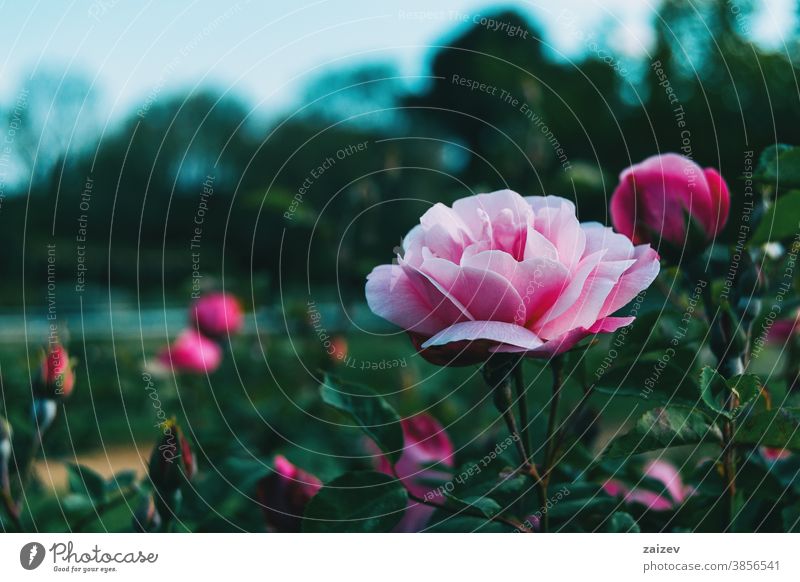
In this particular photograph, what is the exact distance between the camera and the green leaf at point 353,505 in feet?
1.29

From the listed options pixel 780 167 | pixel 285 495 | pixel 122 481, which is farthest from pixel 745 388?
pixel 122 481

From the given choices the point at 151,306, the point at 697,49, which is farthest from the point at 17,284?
the point at 697,49

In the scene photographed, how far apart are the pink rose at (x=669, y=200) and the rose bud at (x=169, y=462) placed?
0.28m

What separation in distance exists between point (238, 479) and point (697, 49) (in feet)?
2.94

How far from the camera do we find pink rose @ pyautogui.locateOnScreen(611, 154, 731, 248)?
16.3 inches

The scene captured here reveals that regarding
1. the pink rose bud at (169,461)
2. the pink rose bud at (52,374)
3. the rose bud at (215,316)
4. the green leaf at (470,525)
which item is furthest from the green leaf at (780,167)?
the rose bud at (215,316)

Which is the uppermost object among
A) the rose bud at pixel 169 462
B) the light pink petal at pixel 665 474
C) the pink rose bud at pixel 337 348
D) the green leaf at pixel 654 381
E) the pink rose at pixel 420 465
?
the green leaf at pixel 654 381

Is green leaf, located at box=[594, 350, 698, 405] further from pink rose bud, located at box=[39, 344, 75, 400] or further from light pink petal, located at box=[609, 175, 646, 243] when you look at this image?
pink rose bud, located at box=[39, 344, 75, 400]

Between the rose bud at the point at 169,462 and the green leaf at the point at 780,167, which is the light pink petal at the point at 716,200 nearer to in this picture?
the green leaf at the point at 780,167

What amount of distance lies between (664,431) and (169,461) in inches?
10.8

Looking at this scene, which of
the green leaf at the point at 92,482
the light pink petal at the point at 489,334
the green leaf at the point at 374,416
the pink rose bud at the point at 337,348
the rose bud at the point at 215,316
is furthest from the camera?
the rose bud at the point at 215,316

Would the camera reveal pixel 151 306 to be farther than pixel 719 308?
Yes
